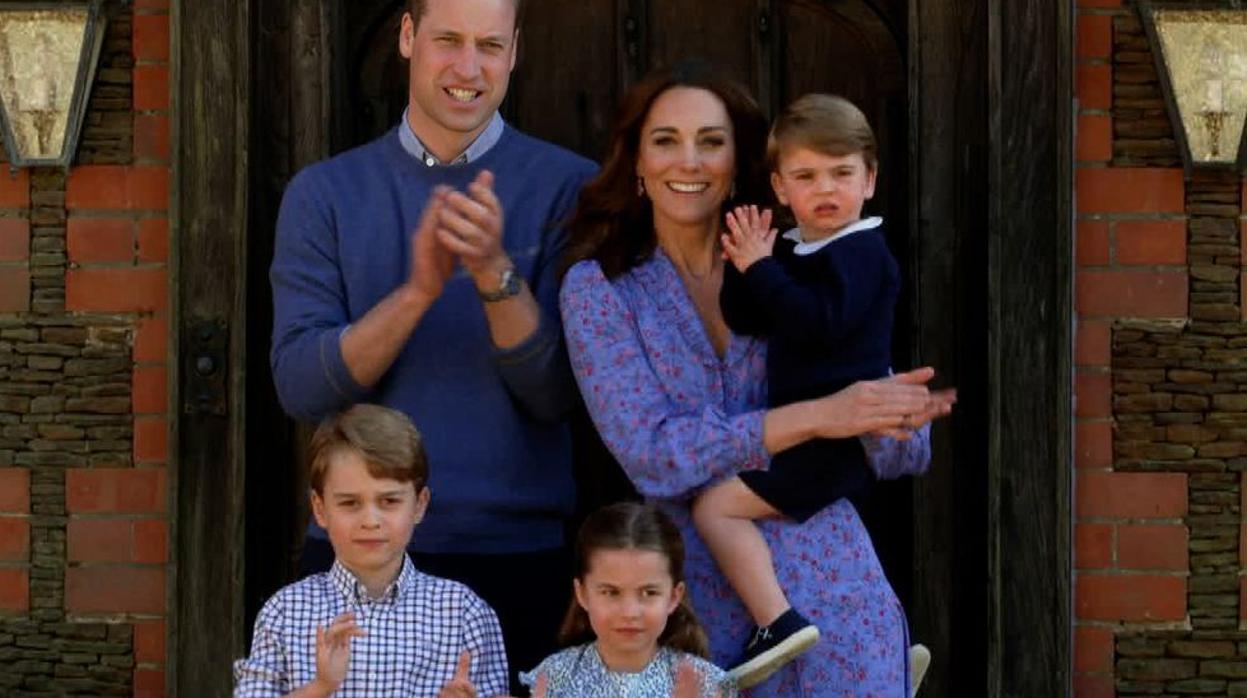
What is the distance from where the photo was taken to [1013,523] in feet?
14.9

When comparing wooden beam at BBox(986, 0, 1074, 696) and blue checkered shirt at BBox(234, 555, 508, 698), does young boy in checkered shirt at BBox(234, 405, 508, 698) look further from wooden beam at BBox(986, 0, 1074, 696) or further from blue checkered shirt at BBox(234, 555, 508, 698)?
wooden beam at BBox(986, 0, 1074, 696)

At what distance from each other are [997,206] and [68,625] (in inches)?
85.1

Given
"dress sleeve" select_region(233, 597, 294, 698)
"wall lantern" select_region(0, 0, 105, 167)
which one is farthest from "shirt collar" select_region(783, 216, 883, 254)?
"wall lantern" select_region(0, 0, 105, 167)

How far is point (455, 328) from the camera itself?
389 cm

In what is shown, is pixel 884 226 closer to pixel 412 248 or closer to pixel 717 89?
pixel 717 89

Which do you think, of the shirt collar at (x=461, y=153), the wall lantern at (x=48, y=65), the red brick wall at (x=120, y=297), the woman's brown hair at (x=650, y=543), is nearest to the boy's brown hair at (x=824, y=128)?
the shirt collar at (x=461, y=153)

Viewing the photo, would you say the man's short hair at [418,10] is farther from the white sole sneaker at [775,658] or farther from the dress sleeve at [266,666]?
the white sole sneaker at [775,658]

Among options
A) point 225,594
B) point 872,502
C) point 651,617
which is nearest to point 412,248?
point 651,617

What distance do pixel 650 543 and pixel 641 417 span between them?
0.79 feet

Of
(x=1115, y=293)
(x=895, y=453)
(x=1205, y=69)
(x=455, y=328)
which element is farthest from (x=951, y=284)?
(x=455, y=328)

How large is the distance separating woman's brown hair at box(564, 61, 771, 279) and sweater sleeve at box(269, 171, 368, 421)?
43 cm

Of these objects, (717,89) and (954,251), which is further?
(954,251)

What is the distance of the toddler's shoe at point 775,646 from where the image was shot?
11.7ft

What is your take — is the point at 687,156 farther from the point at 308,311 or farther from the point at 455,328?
the point at 308,311
